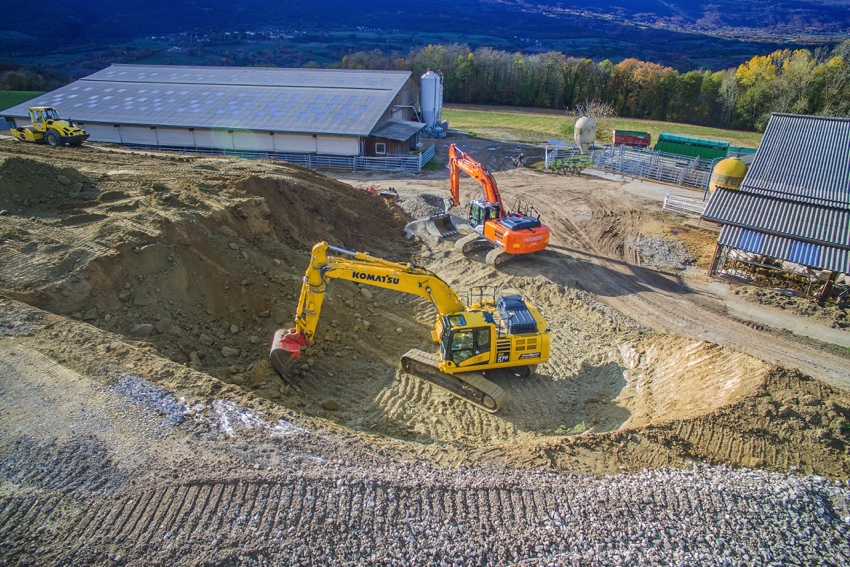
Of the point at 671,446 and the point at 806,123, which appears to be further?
the point at 806,123

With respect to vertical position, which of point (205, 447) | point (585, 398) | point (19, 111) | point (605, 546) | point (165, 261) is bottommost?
point (585, 398)

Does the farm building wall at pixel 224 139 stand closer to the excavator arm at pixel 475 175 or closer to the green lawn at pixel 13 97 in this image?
the excavator arm at pixel 475 175

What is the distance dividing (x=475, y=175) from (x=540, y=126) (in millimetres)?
33558

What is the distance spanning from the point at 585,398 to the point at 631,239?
12.2 metres

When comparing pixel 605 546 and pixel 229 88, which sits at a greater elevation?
pixel 229 88

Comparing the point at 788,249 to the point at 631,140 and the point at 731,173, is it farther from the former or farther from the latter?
the point at 631,140

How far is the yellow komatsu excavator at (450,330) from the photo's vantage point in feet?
38.5

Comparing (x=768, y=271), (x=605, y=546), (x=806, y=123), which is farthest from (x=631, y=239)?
(x=605, y=546)

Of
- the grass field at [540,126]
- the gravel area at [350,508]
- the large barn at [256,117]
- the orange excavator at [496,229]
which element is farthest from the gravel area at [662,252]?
the grass field at [540,126]

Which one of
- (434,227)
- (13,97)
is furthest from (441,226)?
(13,97)

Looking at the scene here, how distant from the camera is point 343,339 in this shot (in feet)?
46.5

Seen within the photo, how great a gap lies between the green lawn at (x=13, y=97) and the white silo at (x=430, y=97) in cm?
3447

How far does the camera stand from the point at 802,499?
855 centimetres

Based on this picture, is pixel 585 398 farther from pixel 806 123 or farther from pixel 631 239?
pixel 806 123
